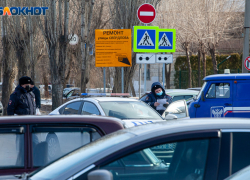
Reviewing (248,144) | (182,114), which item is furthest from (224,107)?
(248,144)

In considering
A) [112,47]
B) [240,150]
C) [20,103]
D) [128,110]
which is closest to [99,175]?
[240,150]

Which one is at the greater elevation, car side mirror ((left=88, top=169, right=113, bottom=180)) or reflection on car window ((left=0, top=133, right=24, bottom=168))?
car side mirror ((left=88, top=169, right=113, bottom=180))

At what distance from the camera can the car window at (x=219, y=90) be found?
10047 mm

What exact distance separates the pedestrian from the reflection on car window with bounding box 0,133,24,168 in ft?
19.3

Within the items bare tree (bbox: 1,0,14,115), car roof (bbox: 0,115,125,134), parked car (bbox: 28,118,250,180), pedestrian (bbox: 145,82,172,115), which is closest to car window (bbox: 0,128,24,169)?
car roof (bbox: 0,115,125,134)

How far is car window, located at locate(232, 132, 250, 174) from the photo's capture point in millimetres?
2480

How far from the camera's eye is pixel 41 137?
3.81 metres

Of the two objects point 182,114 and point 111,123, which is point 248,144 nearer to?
point 111,123

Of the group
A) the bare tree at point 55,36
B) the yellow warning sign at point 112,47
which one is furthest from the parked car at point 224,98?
the bare tree at point 55,36

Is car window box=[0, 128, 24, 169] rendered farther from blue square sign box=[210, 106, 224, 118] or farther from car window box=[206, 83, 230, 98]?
car window box=[206, 83, 230, 98]

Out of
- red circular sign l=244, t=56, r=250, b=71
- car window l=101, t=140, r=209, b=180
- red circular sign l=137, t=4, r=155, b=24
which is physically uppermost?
red circular sign l=137, t=4, r=155, b=24

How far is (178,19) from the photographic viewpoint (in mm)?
27859

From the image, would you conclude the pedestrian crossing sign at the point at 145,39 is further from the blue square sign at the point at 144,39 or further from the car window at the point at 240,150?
the car window at the point at 240,150

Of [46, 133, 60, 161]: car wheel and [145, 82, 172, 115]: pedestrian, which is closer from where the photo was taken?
[46, 133, 60, 161]: car wheel
